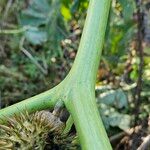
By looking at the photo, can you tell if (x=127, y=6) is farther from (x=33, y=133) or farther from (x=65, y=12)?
(x=33, y=133)

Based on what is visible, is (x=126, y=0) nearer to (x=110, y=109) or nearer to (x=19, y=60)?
(x=110, y=109)

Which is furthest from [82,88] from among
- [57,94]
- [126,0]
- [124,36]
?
[124,36]

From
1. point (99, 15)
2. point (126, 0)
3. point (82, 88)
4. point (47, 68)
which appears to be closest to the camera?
point (82, 88)

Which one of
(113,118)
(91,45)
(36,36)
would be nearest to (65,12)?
(36,36)

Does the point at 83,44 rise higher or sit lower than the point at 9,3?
lower

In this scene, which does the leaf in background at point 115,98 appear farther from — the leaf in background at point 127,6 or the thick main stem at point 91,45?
the thick main stem at point 91,45

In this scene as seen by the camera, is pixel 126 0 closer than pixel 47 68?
Yes

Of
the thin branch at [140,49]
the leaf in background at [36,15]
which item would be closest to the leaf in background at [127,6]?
the thin branch at [140,49]
